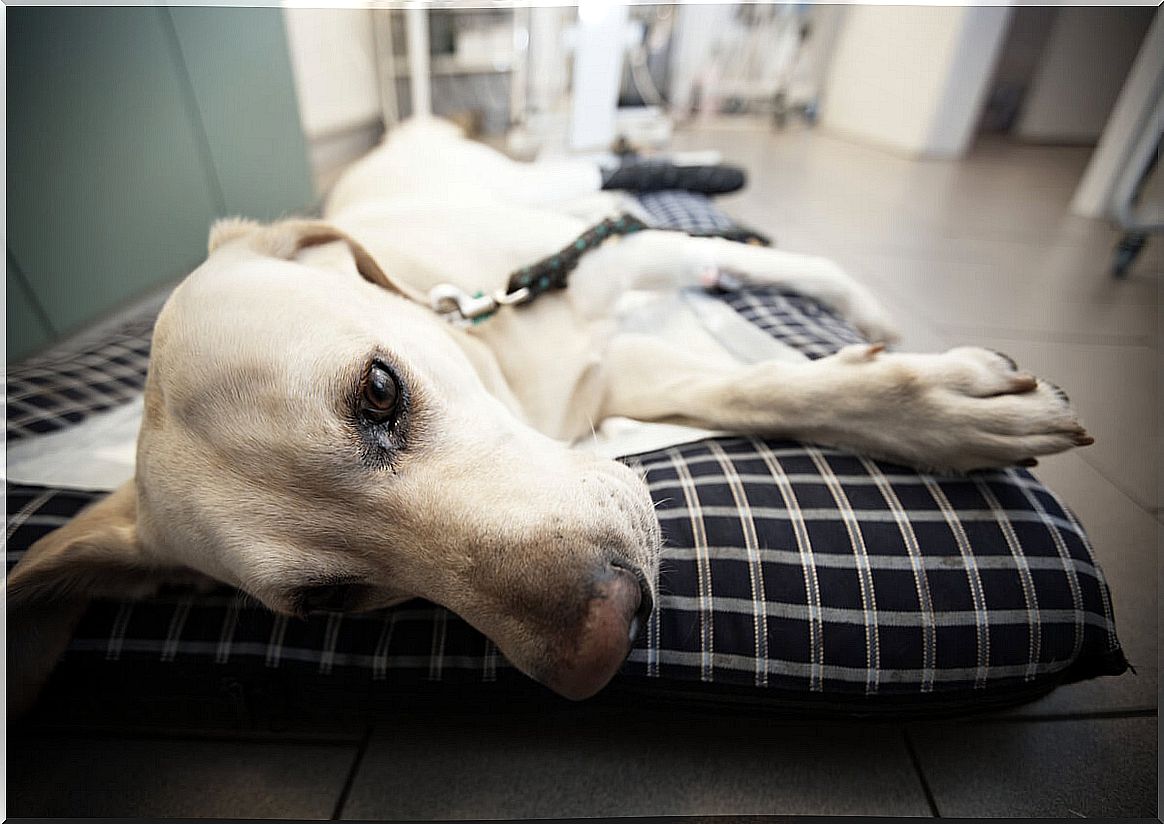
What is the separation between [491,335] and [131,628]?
816 mm

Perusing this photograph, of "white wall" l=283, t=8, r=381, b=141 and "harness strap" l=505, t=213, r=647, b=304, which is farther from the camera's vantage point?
"white wall" l=283, t=8, r=381, b=141

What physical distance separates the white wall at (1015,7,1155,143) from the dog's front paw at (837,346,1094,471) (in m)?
6.33

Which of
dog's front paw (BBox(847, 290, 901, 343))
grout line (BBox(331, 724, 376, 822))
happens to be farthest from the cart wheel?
grout line (BBox(331, 724, 376, 822))

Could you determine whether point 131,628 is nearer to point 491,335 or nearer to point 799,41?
point 491,335

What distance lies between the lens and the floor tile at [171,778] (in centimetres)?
95

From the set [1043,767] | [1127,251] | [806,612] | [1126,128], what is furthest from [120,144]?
[1126,128]

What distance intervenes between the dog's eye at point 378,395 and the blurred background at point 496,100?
564 millimetres

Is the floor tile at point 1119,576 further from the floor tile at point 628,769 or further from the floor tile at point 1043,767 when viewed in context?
the floor tile at point 628,769

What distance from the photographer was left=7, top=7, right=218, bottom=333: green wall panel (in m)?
1.97

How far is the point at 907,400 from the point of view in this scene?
3.20ft

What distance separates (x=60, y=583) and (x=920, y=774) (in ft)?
4.56

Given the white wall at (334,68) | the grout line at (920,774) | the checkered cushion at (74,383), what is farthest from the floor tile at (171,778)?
the white wall at (334,68)

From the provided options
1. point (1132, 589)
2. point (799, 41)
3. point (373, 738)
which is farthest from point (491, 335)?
point (799, 41)

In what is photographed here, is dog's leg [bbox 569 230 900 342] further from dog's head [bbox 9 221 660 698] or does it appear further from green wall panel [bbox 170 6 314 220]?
green wall panel [bbox 170 6 314 220]
